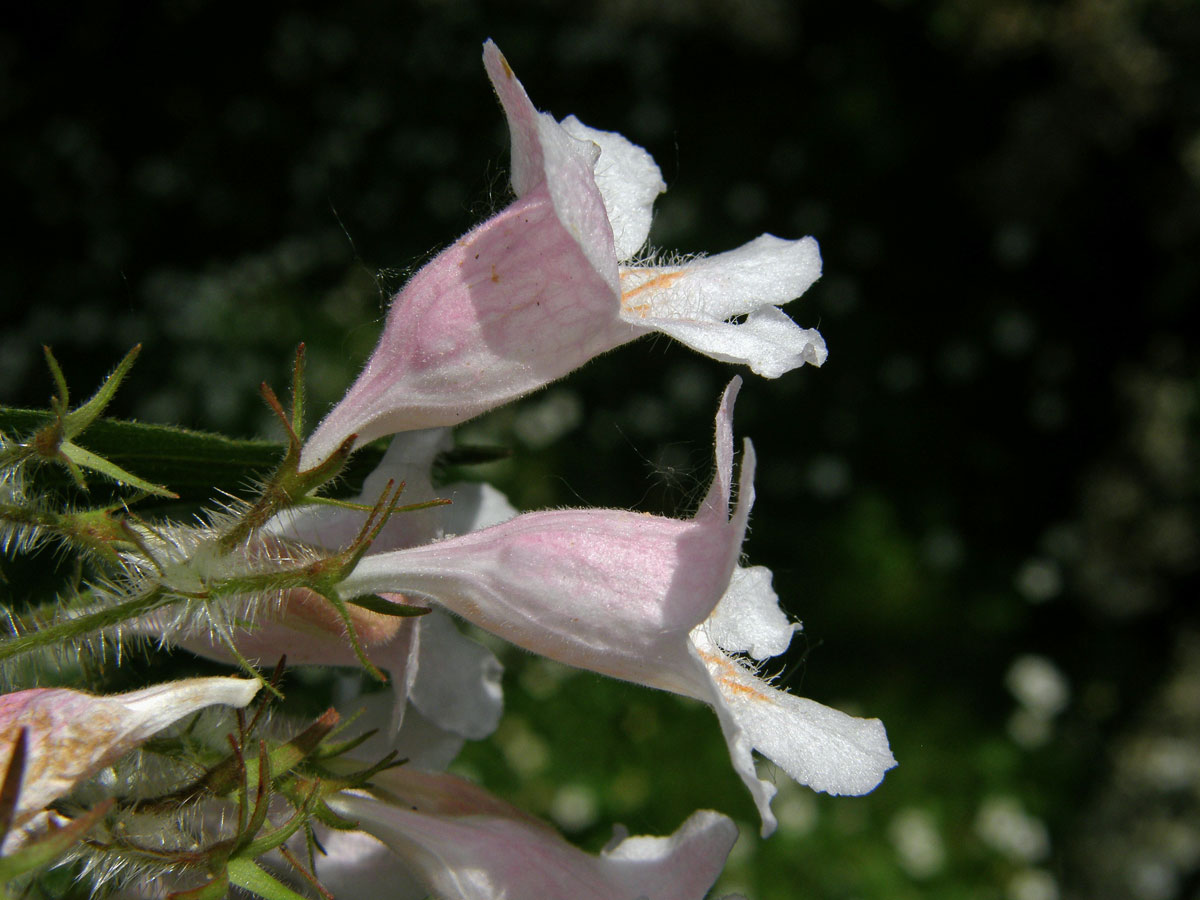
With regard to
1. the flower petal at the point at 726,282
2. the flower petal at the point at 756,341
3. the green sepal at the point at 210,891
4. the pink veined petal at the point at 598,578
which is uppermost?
the flower petal at the point at 756,341

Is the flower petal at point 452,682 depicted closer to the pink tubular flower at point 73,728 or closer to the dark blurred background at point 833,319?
the pink tubular flower at point 73,728

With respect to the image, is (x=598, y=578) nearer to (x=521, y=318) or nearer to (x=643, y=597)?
(x=643, y=597)

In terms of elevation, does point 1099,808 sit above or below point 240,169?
below

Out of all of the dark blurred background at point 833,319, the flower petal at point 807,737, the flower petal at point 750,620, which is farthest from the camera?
the dark blurred background at point 833,319

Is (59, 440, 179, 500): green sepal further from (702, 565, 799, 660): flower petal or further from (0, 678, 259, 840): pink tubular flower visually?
(702, 565, 799, 660): flower petal

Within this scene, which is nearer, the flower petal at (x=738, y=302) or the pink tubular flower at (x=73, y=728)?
the pink tubular flower at (x=73, y=728)

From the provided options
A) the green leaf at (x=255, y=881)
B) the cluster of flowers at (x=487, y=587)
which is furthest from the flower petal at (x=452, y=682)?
the green leaf at (x=255, y=881)

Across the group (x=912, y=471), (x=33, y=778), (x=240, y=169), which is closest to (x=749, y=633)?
(x=33, y=778)

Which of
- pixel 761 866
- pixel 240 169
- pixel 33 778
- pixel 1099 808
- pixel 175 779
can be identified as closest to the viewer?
pixel 33 778

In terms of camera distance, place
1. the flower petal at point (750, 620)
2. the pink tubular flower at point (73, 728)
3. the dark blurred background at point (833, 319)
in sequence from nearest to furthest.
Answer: the pink tubular flower at point (73, 728) → the flower petal at point (750, 620) → the dark blurred background at point (833, 319)

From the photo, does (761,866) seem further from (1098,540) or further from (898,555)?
(1098,540)
